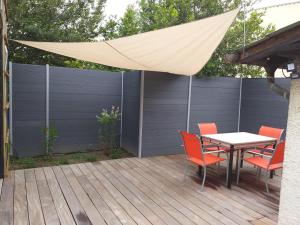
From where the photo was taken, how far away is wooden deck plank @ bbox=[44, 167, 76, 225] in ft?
8.89

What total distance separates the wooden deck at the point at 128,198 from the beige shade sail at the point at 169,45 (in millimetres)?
1933

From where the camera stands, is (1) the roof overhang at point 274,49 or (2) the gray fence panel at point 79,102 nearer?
(1) the roof overhang at point 274,49

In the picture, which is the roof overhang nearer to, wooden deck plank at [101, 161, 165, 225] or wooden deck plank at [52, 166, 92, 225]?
wooden deck plank at [101, 161, 165, 225]

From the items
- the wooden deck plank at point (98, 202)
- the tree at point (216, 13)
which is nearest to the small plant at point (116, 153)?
the wooden deck plank at point (98, 202)

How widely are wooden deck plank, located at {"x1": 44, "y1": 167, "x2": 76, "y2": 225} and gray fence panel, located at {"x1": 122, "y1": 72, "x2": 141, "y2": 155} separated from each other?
1943 millimetres

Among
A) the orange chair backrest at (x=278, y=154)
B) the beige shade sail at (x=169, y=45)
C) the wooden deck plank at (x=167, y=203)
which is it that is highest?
the beige shade sail at (x=169, y=45)

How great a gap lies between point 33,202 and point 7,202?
31 cm

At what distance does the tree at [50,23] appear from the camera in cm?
684

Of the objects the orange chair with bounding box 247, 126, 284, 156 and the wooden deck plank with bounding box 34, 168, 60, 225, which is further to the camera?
the orange chair with bounding box 247, 126, 284, 156

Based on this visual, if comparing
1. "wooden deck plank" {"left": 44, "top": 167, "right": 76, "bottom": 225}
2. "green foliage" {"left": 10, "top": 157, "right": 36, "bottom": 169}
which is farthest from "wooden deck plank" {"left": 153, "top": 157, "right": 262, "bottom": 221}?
"green foliage" {"left": 10, "top": 157, "right": 36, "bottom": 169}

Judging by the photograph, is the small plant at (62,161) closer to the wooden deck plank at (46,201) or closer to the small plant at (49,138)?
the small plant at (49,138)

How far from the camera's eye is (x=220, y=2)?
28.3ft

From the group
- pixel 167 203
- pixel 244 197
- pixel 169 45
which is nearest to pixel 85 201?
pixel 167 203

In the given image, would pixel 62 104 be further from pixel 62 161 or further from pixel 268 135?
pixel 268 135
